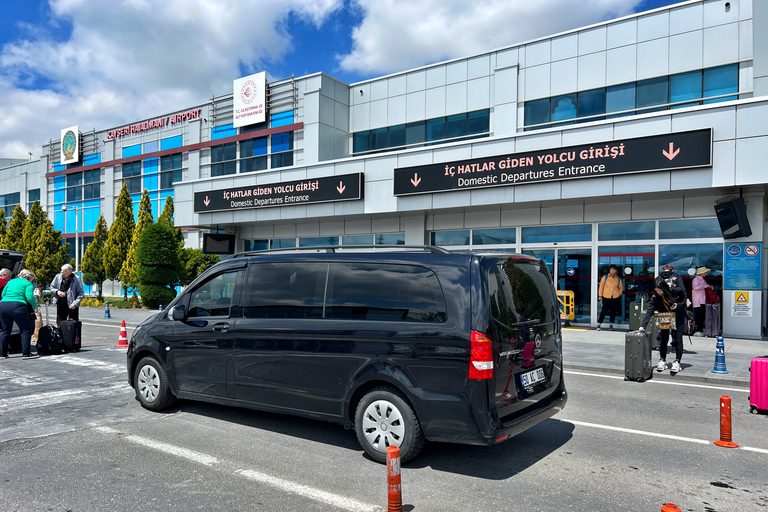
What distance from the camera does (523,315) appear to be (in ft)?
16.5

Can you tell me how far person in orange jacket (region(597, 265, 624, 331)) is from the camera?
1606 centimetres

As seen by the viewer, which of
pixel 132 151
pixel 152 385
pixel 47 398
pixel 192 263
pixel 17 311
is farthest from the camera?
pixel 132 151

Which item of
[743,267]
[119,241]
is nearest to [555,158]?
[743,267]

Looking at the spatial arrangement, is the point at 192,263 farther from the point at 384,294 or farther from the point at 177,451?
the point at 384,294

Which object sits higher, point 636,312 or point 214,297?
point 214,297

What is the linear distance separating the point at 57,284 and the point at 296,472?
30.9 ft

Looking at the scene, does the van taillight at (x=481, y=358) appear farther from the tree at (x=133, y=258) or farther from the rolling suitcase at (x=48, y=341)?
the tree at (x=133, y=258)

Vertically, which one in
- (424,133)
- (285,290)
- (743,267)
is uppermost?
(424,133)

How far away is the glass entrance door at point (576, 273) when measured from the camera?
671 inches

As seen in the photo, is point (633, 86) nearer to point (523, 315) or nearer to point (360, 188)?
point (360, 188)

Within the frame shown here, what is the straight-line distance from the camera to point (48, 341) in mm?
10977

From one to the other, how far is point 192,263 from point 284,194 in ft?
25.9

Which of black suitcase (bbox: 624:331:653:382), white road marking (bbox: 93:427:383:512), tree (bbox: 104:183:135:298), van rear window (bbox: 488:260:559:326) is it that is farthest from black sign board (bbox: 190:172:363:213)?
white road marking (bbox: 93:427:383:512)

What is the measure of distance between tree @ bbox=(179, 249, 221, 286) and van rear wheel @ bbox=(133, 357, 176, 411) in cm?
2050
